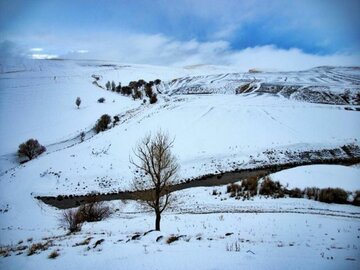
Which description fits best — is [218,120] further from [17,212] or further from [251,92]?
[17,212]

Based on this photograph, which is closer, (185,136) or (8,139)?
(185,136)

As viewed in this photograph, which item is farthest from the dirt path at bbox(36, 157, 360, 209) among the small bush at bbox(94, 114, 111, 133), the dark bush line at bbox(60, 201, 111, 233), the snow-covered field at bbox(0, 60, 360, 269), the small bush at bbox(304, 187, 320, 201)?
the small bush at bbox(94, 114, 111, 133)

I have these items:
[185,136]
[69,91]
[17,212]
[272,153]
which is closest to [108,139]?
[185,136]

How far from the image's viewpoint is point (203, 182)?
31.5m

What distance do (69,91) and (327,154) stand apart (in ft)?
272

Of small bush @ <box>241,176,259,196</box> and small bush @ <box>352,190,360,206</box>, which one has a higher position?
small bush @ <box>241,176,259,196</box>

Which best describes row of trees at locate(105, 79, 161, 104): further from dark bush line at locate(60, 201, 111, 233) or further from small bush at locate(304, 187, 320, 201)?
small bush at locate(304, 187, 320, 201)

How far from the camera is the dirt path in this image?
93.1 feet

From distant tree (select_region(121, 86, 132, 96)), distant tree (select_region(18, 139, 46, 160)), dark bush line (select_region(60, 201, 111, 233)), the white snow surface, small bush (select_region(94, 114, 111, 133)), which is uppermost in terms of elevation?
distant tree (select_region(121, 86, 132, 96))

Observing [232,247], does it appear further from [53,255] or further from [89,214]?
[89,214]

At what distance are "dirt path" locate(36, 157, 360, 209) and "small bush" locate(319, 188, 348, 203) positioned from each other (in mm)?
9069

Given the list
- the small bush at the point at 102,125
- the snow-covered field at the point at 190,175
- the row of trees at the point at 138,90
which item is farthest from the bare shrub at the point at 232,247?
the row of trees at the point at 138,90

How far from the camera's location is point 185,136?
43.8 meters

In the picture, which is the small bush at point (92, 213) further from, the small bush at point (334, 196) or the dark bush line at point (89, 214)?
the small bush at point (334, 196)
